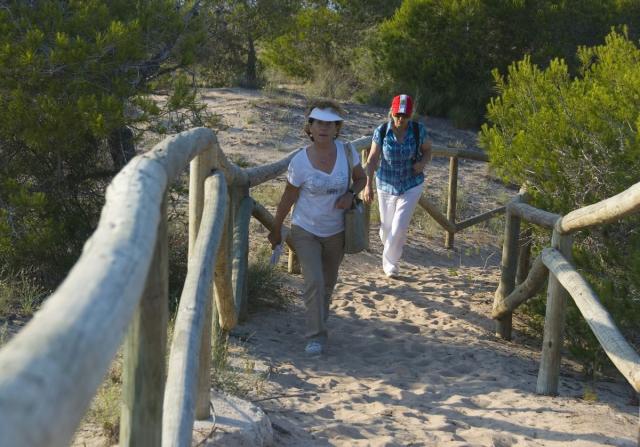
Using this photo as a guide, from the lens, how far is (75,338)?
1.04 metres

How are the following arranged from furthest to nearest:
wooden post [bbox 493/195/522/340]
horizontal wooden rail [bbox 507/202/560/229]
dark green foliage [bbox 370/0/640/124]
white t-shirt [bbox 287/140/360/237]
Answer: dark green foliage [bbox 370/0/640/124] → wooden post [bbox 493/195/522/340] → white t-shirt [bbox 287/140/360/237] → horizontal wooden rail [bbox 507/202/560/229]

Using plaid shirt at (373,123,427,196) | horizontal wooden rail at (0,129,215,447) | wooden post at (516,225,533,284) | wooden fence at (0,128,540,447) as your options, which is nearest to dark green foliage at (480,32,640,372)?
wooden post at (516,225,533,284)

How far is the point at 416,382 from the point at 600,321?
1.33 meters

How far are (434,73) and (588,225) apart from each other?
41.9ft

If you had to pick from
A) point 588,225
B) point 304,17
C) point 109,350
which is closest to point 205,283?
point 109,350

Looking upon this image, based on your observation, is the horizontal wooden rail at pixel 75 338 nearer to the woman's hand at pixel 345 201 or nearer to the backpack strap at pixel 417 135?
the woman's hand at pixel 345 201

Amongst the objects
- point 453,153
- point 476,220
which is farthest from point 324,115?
point 476,220

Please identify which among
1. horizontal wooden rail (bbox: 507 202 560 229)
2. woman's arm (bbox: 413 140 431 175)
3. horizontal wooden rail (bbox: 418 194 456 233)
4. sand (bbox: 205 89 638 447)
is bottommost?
sand (bbox: 205 89 638 447)

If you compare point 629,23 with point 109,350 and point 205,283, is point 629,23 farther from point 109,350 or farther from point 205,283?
point 109,350

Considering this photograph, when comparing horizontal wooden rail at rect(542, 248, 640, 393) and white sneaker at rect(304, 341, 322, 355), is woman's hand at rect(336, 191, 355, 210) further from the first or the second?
horizontal wooden rail at rect(542, 248, 640, 393)

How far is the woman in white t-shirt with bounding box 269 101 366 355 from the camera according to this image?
516 centimetres

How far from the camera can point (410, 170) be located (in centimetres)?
709

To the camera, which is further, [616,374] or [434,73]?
[434,73]

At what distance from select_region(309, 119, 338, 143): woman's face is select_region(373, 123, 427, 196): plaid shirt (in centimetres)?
185
